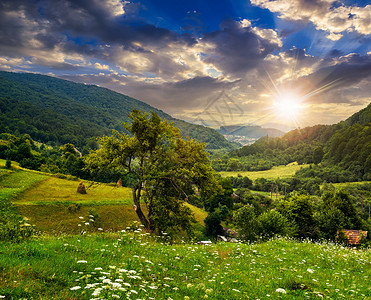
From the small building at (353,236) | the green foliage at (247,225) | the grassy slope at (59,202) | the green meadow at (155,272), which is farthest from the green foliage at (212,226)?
the green meadow at (155,272)

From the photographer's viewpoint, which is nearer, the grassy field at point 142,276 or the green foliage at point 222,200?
the grassy field at point 142,276

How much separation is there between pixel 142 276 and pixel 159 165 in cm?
1914

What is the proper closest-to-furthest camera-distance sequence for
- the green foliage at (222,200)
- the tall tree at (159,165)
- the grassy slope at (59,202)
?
1. the tall tree at (159,165)
2. the grassy slope at (59,202)
3. the green foliage at (222,200)

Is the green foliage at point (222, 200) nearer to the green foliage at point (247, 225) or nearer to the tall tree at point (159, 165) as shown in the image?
the green foliage at point (247, 225)

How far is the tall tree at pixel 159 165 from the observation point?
81.3ft

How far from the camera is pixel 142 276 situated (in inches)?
264

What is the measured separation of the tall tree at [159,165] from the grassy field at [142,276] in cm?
1362

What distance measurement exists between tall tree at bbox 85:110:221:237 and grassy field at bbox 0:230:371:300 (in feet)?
44.7

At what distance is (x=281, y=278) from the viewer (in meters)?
8.34

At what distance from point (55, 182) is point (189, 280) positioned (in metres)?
64.7

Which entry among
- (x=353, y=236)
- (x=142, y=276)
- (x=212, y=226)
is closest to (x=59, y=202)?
(x=212, y=226)

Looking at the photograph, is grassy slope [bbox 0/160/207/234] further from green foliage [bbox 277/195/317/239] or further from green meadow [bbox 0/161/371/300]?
green foliage [bbox 277/195/317/239]

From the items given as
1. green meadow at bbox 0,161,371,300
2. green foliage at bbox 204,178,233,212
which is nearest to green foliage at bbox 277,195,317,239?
green foliage at bbox 204,178,233,212

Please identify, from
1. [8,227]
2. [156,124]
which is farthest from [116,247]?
[156,124]
